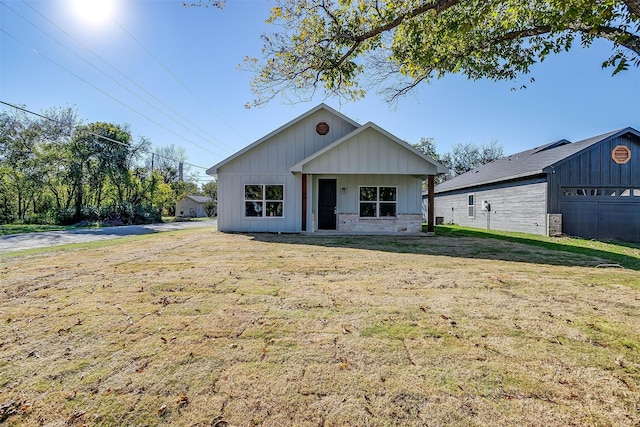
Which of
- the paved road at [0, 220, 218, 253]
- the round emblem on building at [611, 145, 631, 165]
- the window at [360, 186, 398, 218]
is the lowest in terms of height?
the paved road at [0, 220, 218, 253]

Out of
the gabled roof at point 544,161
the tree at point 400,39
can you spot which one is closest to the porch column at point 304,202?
the tree at point 400,39

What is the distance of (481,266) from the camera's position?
612 cm

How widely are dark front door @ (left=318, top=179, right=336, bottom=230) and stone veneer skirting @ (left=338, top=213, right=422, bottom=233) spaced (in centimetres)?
51

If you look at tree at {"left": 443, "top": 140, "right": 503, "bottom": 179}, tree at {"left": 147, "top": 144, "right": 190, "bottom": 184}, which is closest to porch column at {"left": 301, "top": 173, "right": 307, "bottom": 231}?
tree at {"left": 147, "top": 144, "right": 190, "bottom": 184}

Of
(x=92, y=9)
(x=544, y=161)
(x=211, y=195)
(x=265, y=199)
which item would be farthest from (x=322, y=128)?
(x=211, y=195)

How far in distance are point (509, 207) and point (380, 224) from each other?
7.62 metres

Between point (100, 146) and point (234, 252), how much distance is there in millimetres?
22113

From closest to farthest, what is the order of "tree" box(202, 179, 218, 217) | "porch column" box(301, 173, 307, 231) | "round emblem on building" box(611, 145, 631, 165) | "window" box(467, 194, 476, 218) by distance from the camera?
"porch column" box(301, 173, 307, 231)
"round emblem on building" box(611, 145, 631, 165)
"window" box(467, 194, 476, 218)
"tree" box(202, 179, 218, 217)

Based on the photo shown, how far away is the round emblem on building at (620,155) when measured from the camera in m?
12.7

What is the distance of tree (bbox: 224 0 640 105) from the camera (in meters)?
5.67

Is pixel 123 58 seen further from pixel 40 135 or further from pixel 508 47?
pixel 508 47

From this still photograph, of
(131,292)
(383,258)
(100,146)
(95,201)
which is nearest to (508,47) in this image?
(383,258)

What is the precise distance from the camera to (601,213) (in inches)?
493

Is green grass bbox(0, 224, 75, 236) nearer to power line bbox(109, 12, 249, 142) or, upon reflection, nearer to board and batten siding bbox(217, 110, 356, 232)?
board and batten siding bbox(217, 110, 356, 232)
